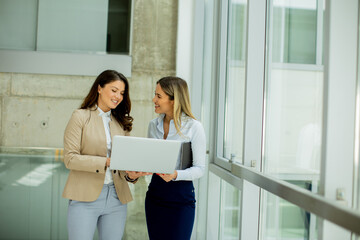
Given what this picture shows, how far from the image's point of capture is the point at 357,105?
1.61 metres

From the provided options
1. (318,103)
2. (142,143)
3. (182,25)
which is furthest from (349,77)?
(182,25)

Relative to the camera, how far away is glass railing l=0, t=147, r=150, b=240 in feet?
15.6

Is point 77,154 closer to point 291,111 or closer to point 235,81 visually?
point 291,111

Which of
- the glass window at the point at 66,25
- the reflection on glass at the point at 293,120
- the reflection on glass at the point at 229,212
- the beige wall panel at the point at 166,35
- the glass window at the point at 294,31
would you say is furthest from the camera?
the glass window at the point at 66,25

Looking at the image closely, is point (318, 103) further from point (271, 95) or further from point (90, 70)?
point (90, 70)

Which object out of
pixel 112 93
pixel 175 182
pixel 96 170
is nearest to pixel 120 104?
pixel 112 93

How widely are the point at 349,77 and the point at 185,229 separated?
1.63m

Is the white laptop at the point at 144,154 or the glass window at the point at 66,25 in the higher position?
the glass window at the point at 66,25

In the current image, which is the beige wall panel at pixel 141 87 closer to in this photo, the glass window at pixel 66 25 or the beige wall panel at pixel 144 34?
the beige wall panel at pixel 144 34

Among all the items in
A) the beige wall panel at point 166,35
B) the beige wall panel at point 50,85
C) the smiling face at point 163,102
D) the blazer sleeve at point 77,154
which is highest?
the beige wall panel at point 166,35

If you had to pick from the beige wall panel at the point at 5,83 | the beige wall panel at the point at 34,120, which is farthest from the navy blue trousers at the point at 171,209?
the beige wall panel at the point at 5,83

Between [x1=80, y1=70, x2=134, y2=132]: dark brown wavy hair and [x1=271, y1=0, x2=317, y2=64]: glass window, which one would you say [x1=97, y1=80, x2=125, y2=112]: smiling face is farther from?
[x1=271, y1=0, x2=317, y2=64]: glass window

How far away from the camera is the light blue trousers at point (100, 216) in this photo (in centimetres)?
257

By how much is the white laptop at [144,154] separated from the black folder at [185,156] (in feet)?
1.29
